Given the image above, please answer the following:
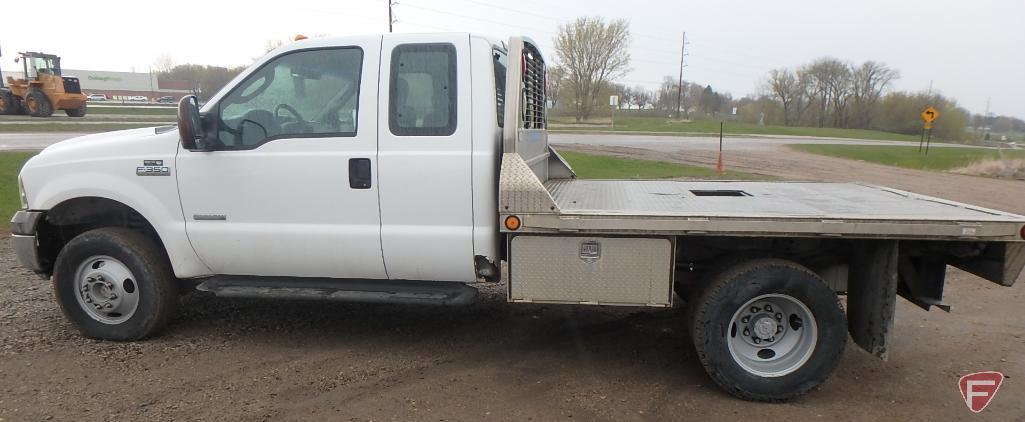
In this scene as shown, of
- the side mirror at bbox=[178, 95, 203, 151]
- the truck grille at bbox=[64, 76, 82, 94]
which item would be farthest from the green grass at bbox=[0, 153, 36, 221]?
the truck grille at bbox=[64, 76, 82, 94]

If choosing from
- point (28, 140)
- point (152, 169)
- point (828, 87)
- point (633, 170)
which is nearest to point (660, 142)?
point (633, 170)

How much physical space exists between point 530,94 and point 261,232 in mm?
2123

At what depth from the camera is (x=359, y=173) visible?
12.9 feet

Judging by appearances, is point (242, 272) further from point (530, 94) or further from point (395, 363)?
point (530, 94)

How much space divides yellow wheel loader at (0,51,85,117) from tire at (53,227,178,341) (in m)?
29.6

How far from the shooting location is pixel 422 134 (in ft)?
12.8

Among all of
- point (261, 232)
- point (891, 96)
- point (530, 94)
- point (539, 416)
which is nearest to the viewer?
point (539, 416)

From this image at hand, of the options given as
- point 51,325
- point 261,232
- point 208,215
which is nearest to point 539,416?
point 261,232

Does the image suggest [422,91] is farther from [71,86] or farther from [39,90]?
[39,90]

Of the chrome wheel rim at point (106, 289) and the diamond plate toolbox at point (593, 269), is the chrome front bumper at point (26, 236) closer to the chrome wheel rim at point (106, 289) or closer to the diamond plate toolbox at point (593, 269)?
the chrome wheel rim at point (106, 289)

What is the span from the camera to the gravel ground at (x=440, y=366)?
11.8 ft

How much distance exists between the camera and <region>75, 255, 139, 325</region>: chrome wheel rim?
4.38m

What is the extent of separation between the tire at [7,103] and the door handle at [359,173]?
32499 millimetres

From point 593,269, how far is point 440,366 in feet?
4.24
